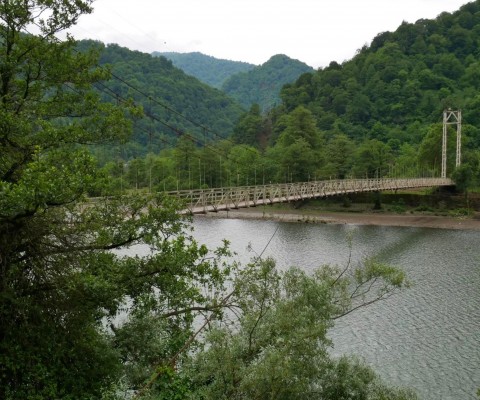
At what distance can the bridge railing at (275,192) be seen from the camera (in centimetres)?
1563

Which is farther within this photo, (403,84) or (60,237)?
(403,84)

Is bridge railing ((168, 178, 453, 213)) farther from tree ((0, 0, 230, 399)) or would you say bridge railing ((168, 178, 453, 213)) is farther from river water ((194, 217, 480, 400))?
tree ((0, 0, 230, 399))

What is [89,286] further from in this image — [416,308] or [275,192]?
[275,192]

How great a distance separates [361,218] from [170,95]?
143ft

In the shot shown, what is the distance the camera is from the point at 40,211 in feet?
17.6

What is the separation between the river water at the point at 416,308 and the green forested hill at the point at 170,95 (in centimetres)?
3904

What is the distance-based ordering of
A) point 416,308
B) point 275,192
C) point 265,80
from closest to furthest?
point 416,308, point 275,192, point 265,80

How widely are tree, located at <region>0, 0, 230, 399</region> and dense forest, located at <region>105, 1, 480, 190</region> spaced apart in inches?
829

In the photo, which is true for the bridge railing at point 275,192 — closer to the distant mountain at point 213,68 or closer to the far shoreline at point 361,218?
the far shoreline at point 361,218

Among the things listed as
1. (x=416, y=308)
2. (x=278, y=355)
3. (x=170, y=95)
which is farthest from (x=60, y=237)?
(x=170, y=95)

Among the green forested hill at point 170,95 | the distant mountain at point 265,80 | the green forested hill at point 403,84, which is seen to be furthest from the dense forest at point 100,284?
the distant mountain at point 265,80

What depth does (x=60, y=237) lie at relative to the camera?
19.7 feet

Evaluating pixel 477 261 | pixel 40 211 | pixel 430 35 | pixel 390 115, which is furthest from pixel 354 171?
pixel 430 35

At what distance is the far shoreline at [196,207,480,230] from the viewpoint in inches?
1147
